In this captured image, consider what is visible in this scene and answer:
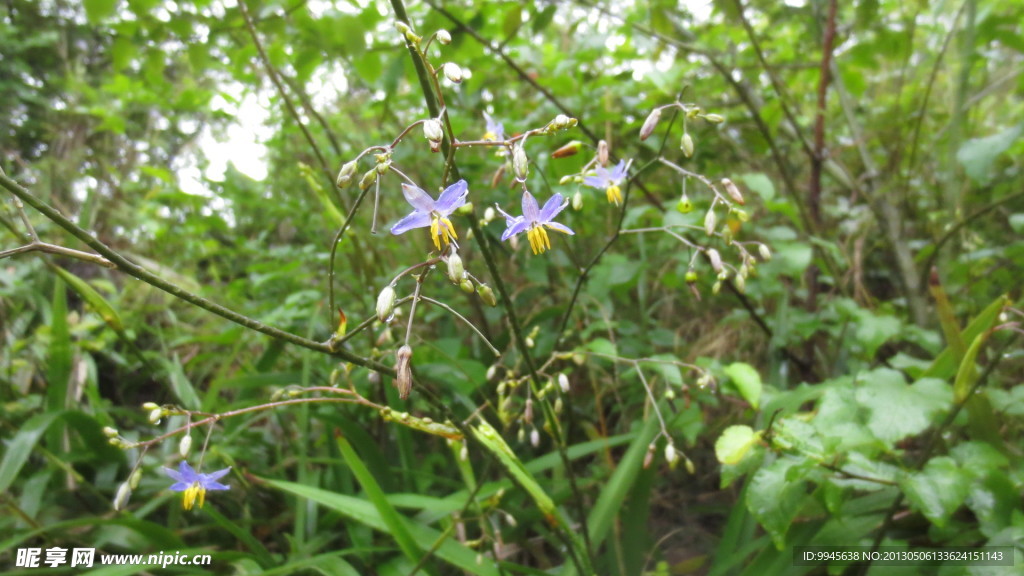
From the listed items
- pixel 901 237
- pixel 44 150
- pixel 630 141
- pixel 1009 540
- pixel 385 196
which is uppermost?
pixel 44 150

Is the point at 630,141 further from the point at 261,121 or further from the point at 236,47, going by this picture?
the point at 261,121

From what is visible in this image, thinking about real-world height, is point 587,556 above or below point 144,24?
below

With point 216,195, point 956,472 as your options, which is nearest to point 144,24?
point 216,195

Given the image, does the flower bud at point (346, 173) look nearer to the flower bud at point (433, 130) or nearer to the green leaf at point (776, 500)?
the flower bud at point (433, 130)

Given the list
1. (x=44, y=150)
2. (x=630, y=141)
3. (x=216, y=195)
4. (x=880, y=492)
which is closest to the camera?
(x=880, y=492)

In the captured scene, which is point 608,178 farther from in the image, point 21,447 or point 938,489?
point 21,447

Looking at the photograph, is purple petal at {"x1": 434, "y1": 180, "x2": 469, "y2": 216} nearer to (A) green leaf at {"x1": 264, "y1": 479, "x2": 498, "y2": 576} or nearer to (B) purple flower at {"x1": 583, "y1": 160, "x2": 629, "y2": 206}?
(B) purple flower at {"x1": 583, "y1": 160, "x2": 629, "y2": 206}

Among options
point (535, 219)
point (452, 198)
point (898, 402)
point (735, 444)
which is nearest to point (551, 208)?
point (535, 219)

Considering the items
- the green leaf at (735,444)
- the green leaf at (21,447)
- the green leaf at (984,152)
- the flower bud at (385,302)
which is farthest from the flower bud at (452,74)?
the green leaf at (21,447)
